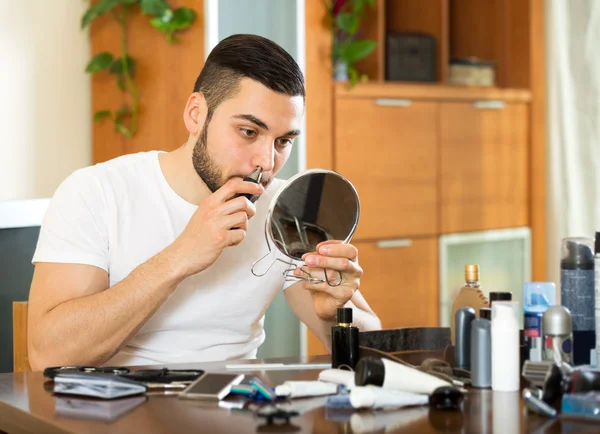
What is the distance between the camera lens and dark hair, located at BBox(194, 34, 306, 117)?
1.81m

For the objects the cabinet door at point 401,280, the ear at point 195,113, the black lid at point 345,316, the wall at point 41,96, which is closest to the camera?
the black lid at point 345,316

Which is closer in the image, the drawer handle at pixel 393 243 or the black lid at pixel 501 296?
the black lid at pixel 501 296

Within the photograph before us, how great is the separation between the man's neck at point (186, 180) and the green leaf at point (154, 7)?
1.38m

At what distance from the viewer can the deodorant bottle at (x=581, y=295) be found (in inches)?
56.4

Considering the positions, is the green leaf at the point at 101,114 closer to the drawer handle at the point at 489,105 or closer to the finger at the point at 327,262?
the drawer handle at the point at 489,105

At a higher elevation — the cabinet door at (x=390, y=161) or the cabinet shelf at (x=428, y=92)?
the cabinet shelf at (x=428, y=92)

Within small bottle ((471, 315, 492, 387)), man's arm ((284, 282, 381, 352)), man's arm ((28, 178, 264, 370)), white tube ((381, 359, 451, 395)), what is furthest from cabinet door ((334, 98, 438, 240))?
white tube ((381, 359, 451, 395))

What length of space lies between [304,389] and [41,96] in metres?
2.36

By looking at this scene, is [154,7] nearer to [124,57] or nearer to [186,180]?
[124,57]

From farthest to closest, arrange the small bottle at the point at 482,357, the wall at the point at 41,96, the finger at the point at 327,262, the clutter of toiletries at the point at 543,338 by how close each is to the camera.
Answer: the wall at the point at 41,96
the finger at the point at 327,262
the small bottle at the point at 482,357
the clutter of toiletries at the point at 543,338

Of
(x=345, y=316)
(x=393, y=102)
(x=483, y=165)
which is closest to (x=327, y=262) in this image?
(x=345, y=316)

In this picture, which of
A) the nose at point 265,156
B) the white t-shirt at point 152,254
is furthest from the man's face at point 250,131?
the white t-shirt at point 152,254

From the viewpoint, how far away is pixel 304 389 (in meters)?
1.25

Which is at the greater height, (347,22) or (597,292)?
(347,22)
